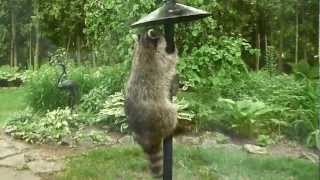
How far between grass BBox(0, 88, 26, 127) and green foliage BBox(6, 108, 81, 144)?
0.10 feet

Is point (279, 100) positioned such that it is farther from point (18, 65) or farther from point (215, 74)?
point (18, 65)

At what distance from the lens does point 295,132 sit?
113 inches

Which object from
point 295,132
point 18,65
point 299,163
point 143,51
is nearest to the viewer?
point 143,51

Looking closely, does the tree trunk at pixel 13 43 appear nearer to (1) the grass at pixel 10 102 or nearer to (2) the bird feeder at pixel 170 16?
(1) the grass at pixel 10 102

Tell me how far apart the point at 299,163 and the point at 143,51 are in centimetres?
87

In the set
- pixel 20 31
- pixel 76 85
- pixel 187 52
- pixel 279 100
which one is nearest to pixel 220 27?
pixel 187 52

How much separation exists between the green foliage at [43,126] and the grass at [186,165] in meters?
0.19

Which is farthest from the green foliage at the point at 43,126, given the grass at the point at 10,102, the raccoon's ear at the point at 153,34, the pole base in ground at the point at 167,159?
the raccoon's ear at the point at 153,34

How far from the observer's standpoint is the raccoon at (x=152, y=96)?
2225mm

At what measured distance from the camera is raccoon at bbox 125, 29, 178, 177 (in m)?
2.22

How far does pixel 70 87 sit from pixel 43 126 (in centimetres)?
24

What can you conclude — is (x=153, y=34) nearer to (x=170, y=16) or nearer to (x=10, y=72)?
(x=170, y=16)

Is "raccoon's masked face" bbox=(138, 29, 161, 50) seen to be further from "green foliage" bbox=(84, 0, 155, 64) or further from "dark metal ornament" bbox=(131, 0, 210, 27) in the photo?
"green foliage" bbox=(84, 0, 155, 64)

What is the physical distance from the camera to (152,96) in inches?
89.1
